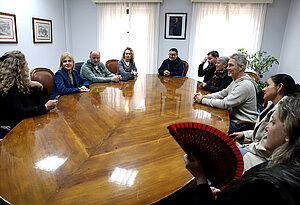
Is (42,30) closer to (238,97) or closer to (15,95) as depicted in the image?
(15,95)

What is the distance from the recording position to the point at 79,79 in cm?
298

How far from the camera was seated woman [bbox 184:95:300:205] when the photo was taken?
61cm

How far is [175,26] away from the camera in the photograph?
17.0ft

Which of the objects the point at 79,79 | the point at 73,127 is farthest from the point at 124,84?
the point at 73,127

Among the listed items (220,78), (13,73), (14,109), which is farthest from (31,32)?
(220,78)

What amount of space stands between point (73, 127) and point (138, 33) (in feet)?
14.2

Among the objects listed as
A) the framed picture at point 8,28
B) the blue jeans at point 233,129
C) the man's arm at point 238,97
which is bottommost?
the blue jeans at point 233,129

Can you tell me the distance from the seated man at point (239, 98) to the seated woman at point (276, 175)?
1.23 meters

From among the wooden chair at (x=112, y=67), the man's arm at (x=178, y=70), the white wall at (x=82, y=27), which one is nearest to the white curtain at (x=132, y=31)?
the white wall at (x=82, y=27)

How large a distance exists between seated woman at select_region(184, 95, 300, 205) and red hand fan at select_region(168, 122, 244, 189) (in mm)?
46

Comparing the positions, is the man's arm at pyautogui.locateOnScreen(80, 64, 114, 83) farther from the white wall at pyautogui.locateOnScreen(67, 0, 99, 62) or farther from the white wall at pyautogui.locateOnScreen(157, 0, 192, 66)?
the white wall at pyautogui.locateOnScreen(67, 0, 99, 62)

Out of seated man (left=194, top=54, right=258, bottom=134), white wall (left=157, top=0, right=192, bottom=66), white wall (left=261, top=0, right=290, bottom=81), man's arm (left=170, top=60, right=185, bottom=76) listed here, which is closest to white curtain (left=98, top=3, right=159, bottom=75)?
white wall (left=157, top=0, right=192, bottom=66)

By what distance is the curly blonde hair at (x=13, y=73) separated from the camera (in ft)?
5.85

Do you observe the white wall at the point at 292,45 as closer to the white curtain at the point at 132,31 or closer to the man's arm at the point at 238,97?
the man's arm at the point at 238,97
